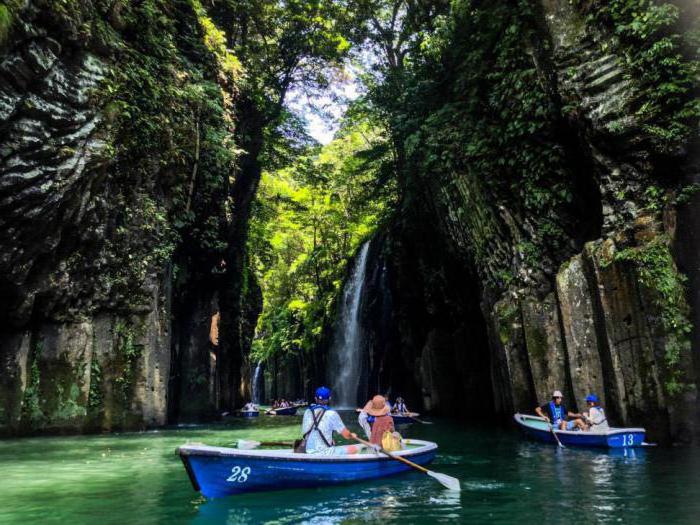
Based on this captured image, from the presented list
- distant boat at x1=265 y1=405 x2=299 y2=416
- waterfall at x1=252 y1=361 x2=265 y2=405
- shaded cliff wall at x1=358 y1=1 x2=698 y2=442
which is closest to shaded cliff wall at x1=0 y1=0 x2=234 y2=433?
shaded cliff wall at x1=358 y1=1 x2=698 y2=442

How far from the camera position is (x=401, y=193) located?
29.1m

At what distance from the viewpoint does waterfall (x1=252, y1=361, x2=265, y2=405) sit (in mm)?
70375

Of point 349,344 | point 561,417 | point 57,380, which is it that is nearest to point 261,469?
point 561,417

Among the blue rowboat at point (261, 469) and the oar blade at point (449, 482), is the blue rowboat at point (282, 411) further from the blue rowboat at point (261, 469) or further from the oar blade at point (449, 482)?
the oar blade at point (449, 482)

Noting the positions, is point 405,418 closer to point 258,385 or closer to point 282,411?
point 282,411

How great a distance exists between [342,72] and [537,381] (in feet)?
71.1

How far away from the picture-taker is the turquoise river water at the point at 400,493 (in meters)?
6.84

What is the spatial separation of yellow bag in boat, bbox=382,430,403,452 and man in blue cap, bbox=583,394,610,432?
499cm

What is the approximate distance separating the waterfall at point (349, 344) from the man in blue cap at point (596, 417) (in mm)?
22012

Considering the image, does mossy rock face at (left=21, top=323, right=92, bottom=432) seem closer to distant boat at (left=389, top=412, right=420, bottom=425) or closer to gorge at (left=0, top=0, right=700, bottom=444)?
gorge at (left=0, top=0, right=700, bottom=444)

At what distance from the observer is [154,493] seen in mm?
8438

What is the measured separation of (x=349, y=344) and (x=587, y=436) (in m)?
24.7

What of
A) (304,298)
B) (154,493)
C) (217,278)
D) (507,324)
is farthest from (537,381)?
(304,298)

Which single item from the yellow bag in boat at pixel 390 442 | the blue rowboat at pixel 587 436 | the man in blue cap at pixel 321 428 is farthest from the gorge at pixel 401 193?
the man in blue cap at pixel 321 428
